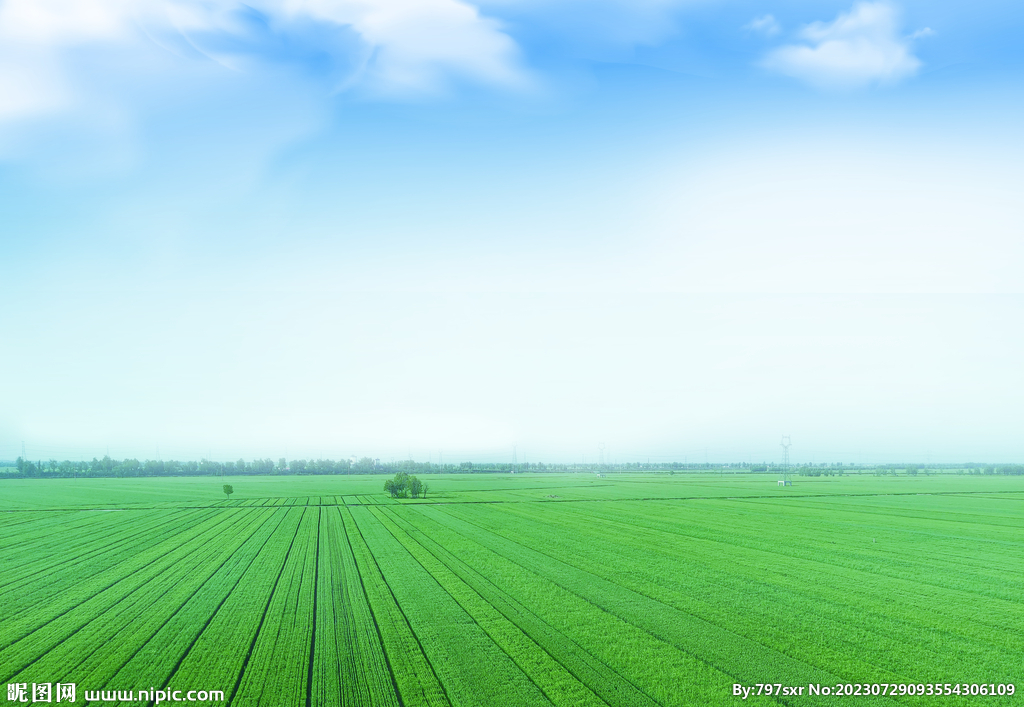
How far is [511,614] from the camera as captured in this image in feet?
59.7

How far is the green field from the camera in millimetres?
13477

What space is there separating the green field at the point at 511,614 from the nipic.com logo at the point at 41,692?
313 millimetres

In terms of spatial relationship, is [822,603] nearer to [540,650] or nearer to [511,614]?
[511,614]

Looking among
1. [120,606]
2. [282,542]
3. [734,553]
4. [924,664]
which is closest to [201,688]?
[120,606]

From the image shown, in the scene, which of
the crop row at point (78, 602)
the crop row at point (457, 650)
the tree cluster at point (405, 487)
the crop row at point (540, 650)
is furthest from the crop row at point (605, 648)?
the tree cluster at point (405, 487)

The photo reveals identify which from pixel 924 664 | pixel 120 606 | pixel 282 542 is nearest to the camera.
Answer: pixel 924 664

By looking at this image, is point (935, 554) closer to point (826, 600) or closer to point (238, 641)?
point (826, 600)

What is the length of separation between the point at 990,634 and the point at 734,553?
1404 cm

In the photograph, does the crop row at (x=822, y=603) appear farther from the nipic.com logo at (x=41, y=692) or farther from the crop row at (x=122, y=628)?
the nipic.com logo at (x=41, y=692)

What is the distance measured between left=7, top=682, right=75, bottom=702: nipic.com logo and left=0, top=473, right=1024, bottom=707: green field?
1.03 feet

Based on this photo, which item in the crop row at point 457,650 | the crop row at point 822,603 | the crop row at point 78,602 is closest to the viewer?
the crop row at point 457,650

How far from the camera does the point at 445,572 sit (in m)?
24.9

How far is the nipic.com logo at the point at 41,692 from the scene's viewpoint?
12.7 m

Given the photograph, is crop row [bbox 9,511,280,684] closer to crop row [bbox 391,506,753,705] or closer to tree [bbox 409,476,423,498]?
crop row [bbox 391,506,753,705]
